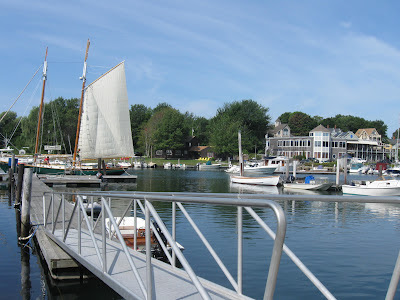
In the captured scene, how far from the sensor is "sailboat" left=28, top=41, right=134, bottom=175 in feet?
161

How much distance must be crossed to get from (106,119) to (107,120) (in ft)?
0.65

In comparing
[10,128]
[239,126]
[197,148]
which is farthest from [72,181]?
[10,128]

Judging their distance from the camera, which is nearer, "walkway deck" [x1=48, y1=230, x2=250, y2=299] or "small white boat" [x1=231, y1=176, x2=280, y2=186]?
"walkway deck" [x1=48, y1=230, x2=250, y2=299]

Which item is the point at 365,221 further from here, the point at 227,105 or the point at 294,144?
the point at 227,105

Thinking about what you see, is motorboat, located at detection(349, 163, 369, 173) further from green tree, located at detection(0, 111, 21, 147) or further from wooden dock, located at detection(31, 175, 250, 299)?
green tree, located at detection(0, 111, 21, 147)

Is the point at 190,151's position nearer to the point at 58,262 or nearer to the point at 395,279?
the point at 58,262

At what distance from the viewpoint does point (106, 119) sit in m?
49.0

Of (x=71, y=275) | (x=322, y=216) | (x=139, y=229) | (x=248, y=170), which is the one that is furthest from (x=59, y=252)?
(x=248, y=170)

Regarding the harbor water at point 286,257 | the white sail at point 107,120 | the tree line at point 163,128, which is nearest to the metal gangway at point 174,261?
the harbor water at point 286,257

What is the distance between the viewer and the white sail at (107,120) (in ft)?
161

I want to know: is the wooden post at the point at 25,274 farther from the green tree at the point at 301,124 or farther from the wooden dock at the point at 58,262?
the green tree at the point at 301,124

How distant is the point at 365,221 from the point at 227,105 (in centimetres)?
10473

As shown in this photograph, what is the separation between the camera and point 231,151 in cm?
10900

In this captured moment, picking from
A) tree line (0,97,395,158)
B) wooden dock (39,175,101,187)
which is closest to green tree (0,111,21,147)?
tree line (0,97,395,158)
